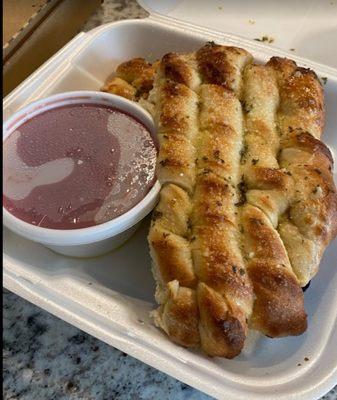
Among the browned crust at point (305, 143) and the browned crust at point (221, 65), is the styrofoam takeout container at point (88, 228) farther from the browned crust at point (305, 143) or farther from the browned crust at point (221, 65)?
the browned crust at point (305, 143)

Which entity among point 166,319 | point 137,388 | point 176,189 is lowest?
point 137,388

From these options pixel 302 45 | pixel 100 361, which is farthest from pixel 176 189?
pixel 302 45

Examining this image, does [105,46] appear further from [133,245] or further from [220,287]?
[220,287]

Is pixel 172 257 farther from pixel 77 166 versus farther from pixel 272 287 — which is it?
pixel 77 166

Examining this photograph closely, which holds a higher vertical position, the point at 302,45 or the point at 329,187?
the point at 329,187

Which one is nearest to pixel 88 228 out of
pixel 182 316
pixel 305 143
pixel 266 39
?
pixel 182 316

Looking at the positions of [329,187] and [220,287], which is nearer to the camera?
[220,287]

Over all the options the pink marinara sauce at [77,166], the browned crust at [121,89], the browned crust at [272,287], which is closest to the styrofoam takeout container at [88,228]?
the pink marinara sauce at [77,166]
